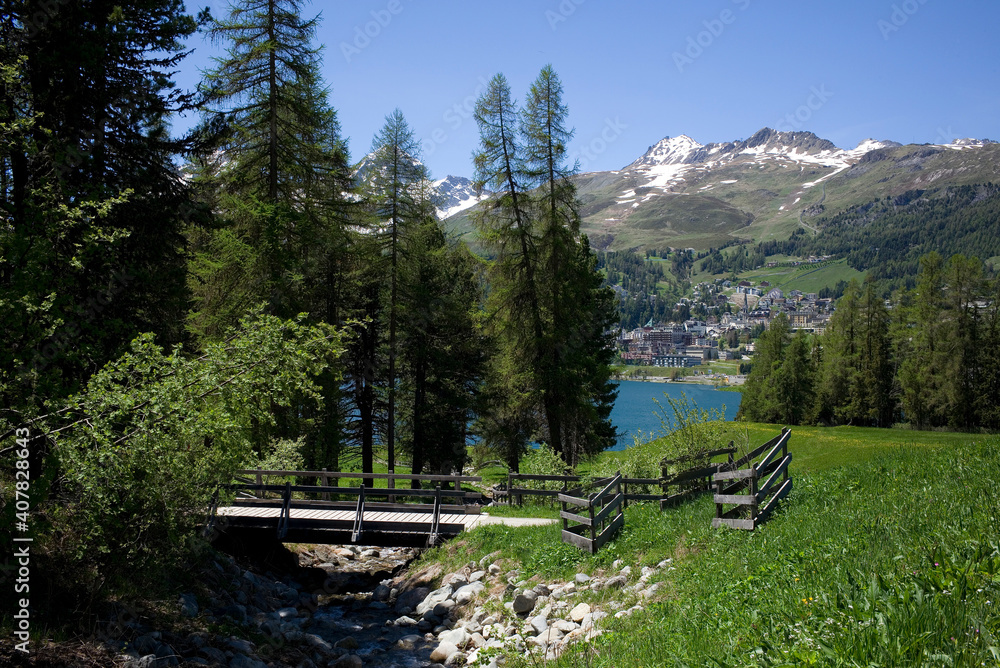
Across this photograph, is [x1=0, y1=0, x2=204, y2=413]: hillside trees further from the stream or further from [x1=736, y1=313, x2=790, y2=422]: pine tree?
[x1=736, y1=313, x2=790, y2=422]: pine tree

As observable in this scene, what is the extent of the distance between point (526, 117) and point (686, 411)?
13.5 metres

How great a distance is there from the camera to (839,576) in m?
5.44

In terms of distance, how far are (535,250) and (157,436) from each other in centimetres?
1721

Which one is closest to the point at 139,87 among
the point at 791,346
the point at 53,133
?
the point at 53,133

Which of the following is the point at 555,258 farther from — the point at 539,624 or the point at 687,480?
the point at 539,624

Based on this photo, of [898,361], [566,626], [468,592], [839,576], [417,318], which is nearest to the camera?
[839,576]

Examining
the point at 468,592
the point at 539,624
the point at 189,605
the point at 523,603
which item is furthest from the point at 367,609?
the point at 539,624

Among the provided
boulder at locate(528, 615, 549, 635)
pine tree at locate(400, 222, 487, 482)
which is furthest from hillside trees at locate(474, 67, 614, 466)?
boulder at locate(528, 615, 549, 635)

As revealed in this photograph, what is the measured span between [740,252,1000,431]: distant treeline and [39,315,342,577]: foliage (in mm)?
51536

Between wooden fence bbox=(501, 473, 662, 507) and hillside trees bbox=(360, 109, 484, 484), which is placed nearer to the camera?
wooden fence bbox=(501, 473, 662, 507)

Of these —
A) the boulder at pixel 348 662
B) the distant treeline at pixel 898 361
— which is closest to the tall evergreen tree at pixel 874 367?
the distant treeline at pixel 898 361

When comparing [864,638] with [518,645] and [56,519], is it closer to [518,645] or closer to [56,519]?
[518,645]

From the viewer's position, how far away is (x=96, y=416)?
24.2ft

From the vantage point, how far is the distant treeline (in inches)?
1740
